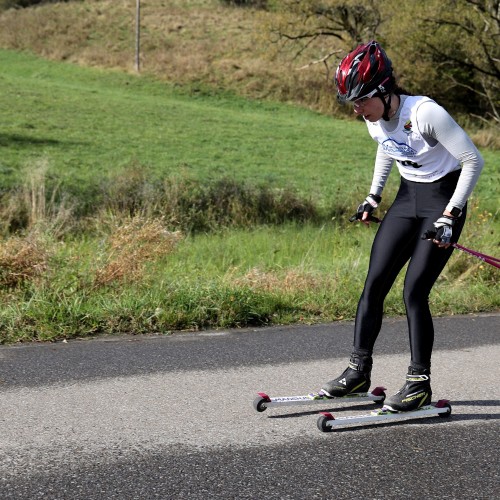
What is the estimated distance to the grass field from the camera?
23.8 feet

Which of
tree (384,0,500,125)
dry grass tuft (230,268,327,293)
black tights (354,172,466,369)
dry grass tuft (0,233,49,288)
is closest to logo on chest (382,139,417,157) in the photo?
black tights (354,172,466,369)

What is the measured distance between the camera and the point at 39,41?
5747 cm

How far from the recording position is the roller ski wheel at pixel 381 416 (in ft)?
15.3

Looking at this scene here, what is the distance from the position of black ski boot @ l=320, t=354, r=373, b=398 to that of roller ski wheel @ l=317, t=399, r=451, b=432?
0.23 m

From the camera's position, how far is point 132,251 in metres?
8.45

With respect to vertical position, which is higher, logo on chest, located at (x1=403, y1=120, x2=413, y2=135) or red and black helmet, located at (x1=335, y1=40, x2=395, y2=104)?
red and black helmet, located at (x1=335, y1=40, x2=395, y2=104)

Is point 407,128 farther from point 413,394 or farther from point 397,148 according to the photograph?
point 413,394

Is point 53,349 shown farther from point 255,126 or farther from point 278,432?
point 255,126

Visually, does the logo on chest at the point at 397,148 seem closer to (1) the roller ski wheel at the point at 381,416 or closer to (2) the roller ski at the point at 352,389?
(2) the roller ski at the point at 352,389

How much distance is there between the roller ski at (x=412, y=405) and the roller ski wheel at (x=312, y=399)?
25 cm

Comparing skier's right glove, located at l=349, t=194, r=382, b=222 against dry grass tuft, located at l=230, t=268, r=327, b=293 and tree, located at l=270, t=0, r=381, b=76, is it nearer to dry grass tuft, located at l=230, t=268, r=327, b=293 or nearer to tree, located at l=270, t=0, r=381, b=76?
dry grass tuft, located at l=230, t=268, r=327, b=293

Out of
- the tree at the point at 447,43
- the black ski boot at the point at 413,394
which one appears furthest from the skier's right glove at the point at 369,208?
the tree at the point at 447,43

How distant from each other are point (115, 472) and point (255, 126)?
99.1 ft

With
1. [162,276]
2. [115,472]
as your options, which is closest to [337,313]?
[162,276]
